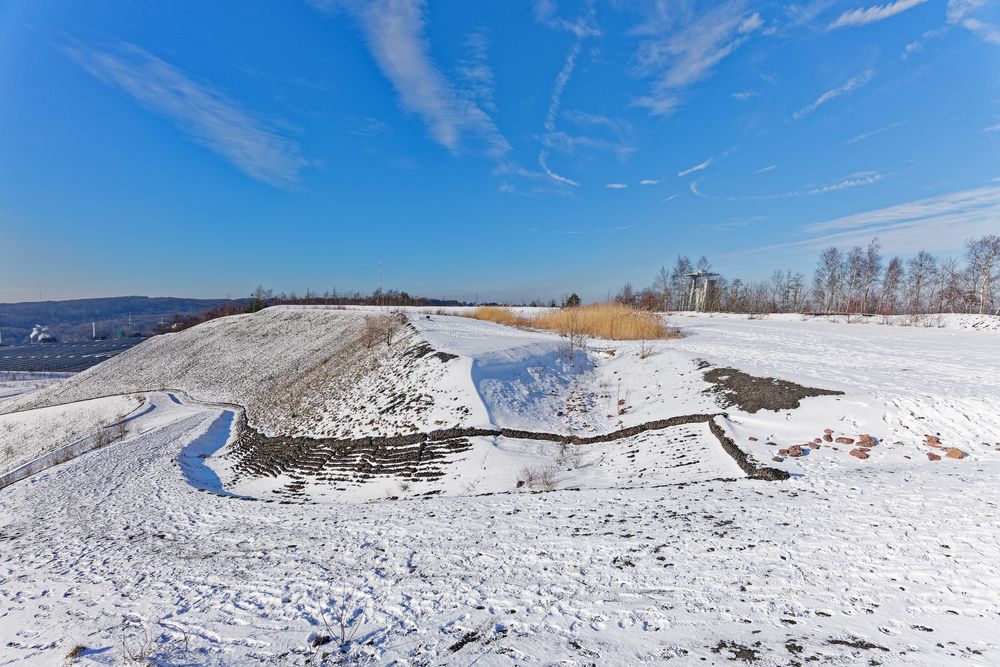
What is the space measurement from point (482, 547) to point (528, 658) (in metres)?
2.16

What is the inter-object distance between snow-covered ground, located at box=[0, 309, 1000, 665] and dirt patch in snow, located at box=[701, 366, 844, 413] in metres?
0.32

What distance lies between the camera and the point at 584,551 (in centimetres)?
482

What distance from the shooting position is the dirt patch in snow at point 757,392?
9.80 metres

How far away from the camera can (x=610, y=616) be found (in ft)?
11.7

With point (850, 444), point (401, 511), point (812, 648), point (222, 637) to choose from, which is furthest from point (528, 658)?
point (850, 444)

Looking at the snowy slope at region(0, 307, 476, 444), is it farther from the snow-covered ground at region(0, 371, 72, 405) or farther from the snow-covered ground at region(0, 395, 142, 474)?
the snow-covered ground at region(0, 371, 72, 405)

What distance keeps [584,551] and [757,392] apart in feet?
27.6

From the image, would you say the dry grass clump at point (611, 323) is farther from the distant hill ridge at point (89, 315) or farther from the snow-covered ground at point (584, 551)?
the distant hill ridge at point (89, 315)

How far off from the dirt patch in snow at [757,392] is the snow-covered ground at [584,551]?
32cm

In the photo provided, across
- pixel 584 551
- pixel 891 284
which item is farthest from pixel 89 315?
pixel 891 284

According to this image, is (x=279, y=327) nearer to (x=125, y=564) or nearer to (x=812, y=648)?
(x=125, y=564)

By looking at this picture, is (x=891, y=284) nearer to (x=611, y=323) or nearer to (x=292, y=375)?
(x=611, y=323)

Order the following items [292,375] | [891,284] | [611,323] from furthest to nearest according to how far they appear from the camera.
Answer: [891,284] < [292,375] < [611,323]

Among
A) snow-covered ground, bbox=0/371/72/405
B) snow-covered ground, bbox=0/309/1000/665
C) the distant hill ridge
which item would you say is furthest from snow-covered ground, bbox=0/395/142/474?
the distant hill ridge
